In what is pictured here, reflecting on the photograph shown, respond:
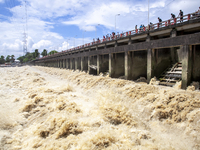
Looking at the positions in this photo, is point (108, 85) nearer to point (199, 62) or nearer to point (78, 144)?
point (199, 62)

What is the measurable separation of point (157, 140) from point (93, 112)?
457cm

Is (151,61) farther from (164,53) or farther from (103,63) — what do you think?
(103,63)

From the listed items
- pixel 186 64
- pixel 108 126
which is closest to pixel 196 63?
pixel 186 64

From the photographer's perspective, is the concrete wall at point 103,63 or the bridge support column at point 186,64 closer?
the bridge support column at point 186,64

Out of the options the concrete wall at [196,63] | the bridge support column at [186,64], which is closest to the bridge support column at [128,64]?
the bridge support column at [186,64]

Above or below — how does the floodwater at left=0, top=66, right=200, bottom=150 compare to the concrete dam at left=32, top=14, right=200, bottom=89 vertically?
below

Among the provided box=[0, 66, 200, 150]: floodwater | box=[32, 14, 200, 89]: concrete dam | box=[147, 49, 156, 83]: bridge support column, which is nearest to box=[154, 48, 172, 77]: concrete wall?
box=[32, 14, 200, 89]: concrete dam

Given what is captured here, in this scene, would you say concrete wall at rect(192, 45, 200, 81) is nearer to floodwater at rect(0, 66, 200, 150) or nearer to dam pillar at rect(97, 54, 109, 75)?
floodwater at rect(0, 66, 200, 150)

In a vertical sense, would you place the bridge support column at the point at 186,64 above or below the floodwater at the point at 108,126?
above

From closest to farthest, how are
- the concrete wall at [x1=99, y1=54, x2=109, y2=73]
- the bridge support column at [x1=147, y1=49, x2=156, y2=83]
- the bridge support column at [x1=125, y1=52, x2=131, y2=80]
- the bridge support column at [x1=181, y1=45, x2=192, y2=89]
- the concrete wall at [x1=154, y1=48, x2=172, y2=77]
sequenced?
the bridge support column at [x1=181, y1=45, x2=192, y2=89] → the bridge support column at [x1=147, y1=49, x2=156, y2=83] → the concrete wall at [x1=154, y1=48, x2=172, y2=77] → the bridge support column at [x1=125, y1=52, x2=131, y2=80] → the concrete wall at [x1=99, y1=54, x2=109, y2=73]

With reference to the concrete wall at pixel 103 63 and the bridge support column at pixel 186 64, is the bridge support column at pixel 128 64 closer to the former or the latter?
the bridge support column at pixel 186 64

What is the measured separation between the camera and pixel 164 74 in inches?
703

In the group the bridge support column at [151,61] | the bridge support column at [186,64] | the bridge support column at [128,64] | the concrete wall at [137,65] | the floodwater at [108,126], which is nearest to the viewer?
the floodwater at [108,126]

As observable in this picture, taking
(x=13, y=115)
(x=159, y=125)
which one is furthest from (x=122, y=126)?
(x=13, y=115)
